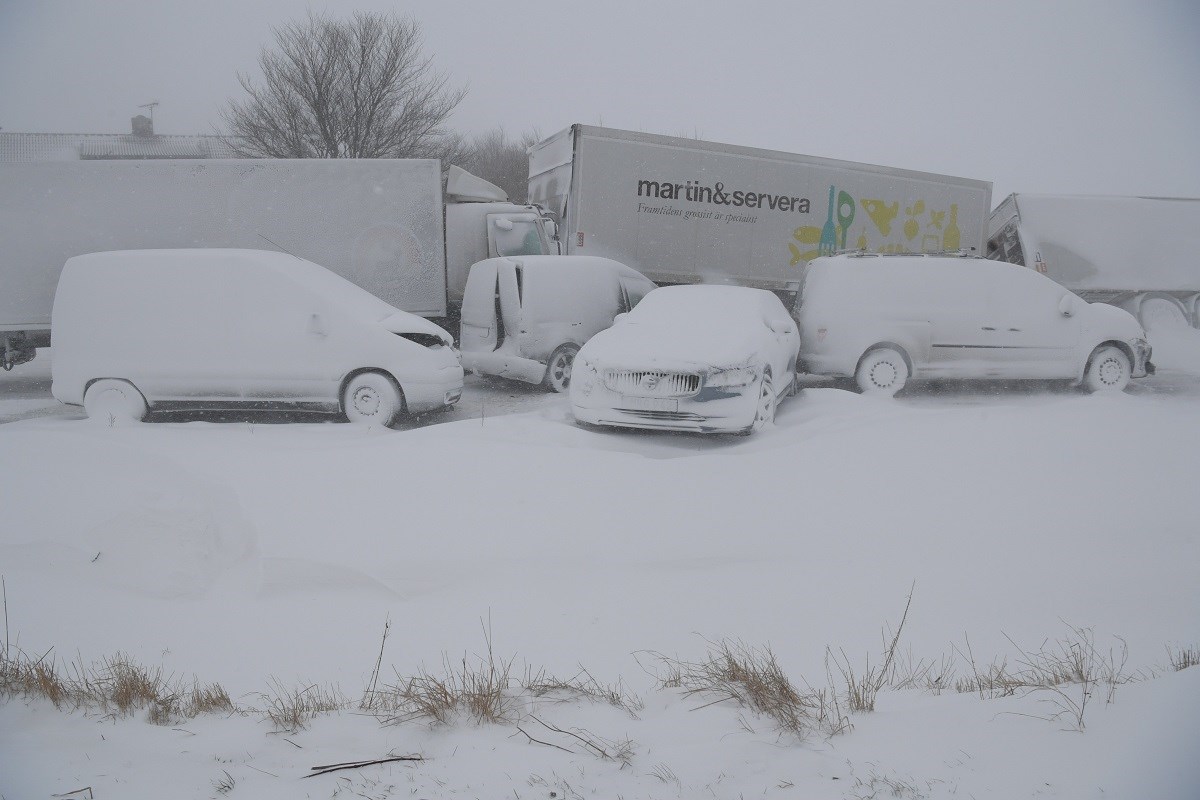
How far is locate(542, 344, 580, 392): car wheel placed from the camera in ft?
32.4

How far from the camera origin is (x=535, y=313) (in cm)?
964

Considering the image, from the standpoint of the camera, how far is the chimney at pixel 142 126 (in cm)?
3442

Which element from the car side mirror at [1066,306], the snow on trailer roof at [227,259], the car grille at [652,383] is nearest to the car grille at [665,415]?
the car grille at [652,383]

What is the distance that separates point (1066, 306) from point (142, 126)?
126 ft

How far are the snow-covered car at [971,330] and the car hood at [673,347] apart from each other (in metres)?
2.41

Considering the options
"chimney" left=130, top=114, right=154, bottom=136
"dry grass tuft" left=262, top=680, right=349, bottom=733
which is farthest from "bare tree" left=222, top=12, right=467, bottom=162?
"dry grass tuft" left=262, top=680, right=349, bottom=733

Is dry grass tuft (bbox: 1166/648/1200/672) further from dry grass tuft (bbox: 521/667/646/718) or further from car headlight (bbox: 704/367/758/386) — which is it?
car headlight (bbox: 704/367/758/386)

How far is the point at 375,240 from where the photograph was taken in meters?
11.3

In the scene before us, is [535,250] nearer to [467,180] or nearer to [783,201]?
[467,180]

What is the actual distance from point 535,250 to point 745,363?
21.7 feet

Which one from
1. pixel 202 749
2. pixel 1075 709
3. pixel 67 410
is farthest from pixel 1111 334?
pixel 67 410

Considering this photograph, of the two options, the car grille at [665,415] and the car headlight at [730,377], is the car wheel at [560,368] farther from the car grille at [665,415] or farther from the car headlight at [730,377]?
the car headlight at [730,377]

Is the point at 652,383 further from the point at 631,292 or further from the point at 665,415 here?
the point at 631,292

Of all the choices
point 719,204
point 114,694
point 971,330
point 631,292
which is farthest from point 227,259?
point 971,330
